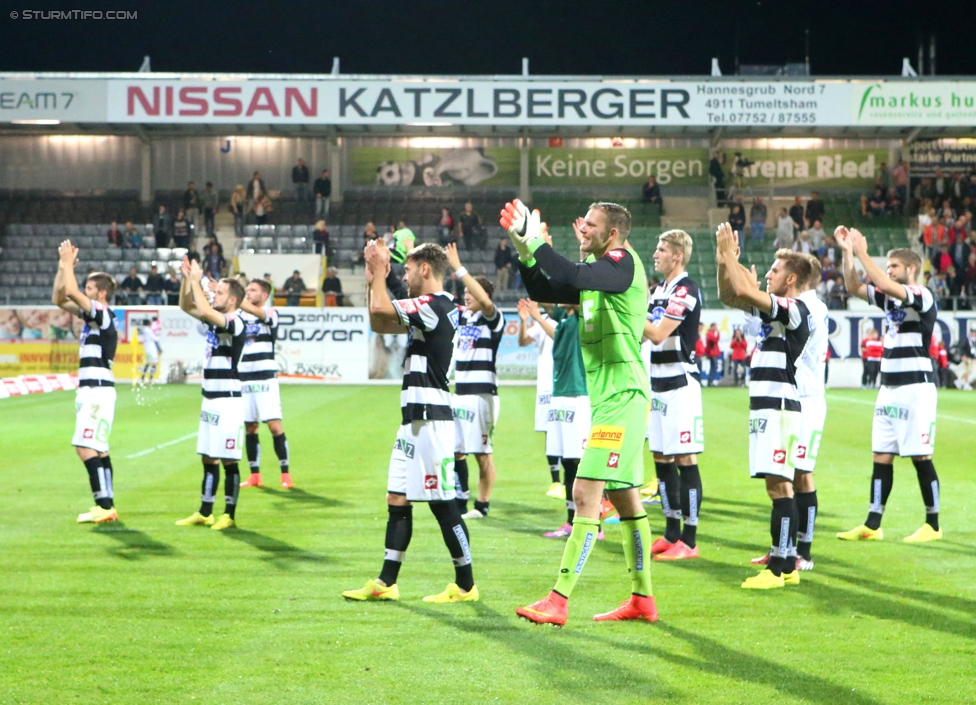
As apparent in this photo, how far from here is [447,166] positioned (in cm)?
4059

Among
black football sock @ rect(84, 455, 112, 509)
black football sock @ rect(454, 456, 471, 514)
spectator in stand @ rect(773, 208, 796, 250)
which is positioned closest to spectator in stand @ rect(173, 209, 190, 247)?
spectator in stand @ rect(773, 208, 796, 250)

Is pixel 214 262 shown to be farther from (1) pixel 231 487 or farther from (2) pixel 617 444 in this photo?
(2) pixel 617 444

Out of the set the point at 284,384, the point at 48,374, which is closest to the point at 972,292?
the point at 284,384

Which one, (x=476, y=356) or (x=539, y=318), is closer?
(x=539, y=318)

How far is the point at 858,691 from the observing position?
190 inches

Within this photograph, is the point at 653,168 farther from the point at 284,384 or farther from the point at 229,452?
the point at 229,452

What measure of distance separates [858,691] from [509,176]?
121 ft

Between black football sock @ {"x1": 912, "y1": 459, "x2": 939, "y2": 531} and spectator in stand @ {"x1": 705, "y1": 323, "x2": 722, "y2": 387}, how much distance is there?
71.0 feet

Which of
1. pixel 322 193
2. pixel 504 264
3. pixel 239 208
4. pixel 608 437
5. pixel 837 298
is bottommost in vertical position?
pixel 608 437

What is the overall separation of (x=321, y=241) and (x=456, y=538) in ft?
97.5

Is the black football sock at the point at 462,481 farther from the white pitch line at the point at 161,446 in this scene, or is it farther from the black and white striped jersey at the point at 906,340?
the white pitch line at the point at 161,446

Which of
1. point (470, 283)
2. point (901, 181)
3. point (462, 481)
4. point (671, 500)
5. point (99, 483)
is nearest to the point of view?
point (470, 283)

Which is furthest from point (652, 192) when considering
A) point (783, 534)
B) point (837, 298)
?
point (783, 534)

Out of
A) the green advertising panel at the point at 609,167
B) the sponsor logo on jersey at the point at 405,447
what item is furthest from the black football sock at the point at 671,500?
the green advertising panel at the point at 609,167
